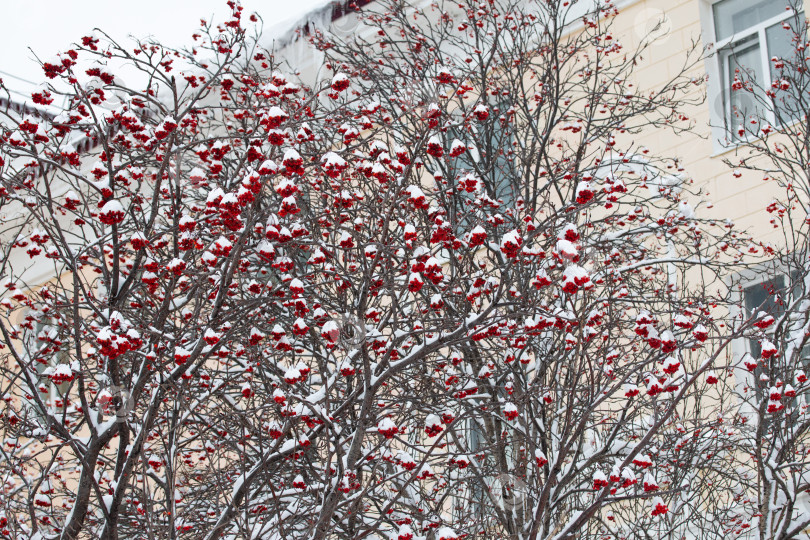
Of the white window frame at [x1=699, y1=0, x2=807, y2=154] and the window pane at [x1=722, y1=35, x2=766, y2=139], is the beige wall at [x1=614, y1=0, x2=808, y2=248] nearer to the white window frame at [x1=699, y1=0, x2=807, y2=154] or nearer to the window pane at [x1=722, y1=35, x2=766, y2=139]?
the white window frame at [x1=699, y1=0, x2=807, y2=154]

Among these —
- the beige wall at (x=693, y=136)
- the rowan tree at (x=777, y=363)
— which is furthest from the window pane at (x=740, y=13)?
the rowan tree at (x=777, y=363)

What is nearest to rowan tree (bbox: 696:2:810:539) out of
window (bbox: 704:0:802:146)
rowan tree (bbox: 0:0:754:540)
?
window (bbox: 704:0:802:146)

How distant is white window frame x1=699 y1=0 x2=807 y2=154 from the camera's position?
29.9 feet

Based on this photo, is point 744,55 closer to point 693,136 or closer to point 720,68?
point 720,68

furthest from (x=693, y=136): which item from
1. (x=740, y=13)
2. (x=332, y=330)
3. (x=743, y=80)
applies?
(x=332, y=330)

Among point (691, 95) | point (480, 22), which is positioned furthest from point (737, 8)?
point (480, 22)

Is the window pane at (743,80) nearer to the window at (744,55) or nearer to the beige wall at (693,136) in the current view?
the window at (744,55)

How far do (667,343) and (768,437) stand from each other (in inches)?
108

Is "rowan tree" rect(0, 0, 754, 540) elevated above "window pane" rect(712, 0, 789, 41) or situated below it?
below

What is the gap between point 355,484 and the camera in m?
5.72

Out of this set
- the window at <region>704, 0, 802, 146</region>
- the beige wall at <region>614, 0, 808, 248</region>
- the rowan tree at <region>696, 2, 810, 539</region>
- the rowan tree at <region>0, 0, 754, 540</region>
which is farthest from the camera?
the window at <region>704, 0, 802, 146</region>

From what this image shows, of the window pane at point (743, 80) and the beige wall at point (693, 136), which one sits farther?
the window pane at point (743, 80)

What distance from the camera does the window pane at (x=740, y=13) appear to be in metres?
9.27

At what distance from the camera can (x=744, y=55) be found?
9500 millimetres
